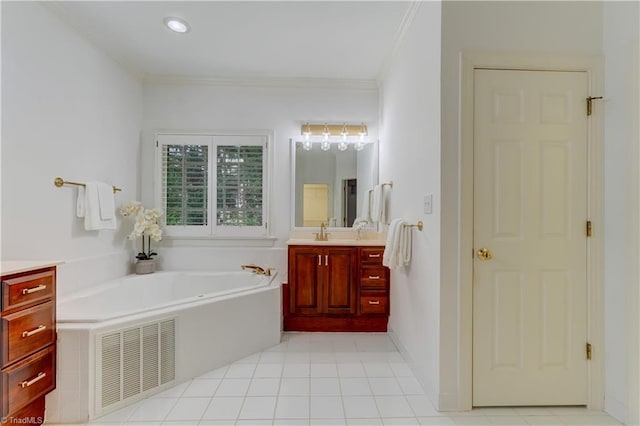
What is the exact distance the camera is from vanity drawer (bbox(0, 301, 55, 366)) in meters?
1.40

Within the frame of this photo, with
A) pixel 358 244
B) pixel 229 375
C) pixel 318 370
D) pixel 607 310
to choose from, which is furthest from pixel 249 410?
pixel 607 310

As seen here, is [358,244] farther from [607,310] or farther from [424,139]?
[607,310]

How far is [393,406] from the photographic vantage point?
1.83m

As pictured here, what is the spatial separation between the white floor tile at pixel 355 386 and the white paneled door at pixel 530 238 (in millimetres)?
650

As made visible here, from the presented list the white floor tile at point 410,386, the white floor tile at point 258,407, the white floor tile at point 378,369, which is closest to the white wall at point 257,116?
the white floor tile at point 378,369

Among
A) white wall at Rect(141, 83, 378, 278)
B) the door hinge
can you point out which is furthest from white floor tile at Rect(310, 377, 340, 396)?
the door hinge

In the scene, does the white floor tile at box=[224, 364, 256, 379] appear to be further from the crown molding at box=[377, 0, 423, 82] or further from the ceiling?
the crown molding at box=[377, 0, 423, 82]

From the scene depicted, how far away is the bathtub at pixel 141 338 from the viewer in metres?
1.71

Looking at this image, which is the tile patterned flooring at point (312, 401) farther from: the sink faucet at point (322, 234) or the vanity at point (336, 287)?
the sink faucet at point (322, 234)

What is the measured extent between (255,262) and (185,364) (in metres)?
1.37

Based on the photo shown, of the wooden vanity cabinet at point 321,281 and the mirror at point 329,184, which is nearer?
the wooden vanity cabinet at point 321,281

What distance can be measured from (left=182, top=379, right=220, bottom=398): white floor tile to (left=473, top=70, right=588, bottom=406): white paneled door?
63.7 inches

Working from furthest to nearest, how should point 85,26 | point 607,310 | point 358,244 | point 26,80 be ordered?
point 358,244 < point 85,26 < point 26,80 < point 607,310

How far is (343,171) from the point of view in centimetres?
348
